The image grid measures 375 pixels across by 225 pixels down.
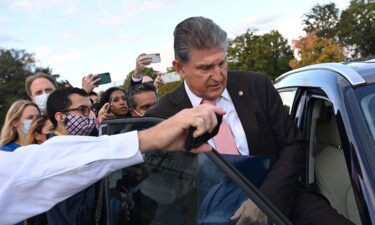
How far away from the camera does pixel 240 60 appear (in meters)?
62.3

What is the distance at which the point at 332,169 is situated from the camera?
2.77 m

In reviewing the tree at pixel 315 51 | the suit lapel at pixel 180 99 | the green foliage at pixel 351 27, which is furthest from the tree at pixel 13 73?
the suit lapel at pixel 180 99

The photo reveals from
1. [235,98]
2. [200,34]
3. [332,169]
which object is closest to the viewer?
[200,34]

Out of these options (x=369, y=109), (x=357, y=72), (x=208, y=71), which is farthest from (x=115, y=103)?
(x=369, y=109)

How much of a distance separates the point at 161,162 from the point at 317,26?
238 feet

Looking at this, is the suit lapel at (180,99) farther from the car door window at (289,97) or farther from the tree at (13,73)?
the tree at (13,73)

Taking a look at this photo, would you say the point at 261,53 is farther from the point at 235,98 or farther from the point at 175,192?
the point at 175,192

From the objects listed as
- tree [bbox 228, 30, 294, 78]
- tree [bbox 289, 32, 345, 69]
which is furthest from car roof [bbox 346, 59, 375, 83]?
tree [bbox 228, 30, 294, 78]

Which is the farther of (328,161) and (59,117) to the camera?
(59,117)

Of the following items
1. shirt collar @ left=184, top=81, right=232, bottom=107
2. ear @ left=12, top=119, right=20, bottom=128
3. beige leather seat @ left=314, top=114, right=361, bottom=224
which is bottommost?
beige leather seat @ left=314, top=114, right=361, bottom=224

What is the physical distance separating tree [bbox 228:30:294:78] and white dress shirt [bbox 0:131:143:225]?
195 ft

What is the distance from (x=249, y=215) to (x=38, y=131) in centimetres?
280

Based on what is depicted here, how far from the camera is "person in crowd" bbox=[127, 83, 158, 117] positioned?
4305 millimetres

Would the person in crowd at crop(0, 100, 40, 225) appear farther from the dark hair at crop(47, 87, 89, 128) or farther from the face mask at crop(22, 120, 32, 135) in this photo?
the dark hair at crop(47, 87, 89, 128)
